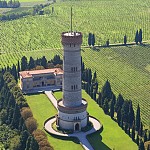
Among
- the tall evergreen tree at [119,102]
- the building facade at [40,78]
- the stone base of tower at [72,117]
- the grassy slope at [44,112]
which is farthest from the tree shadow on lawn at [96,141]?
the building facade at [40,78]

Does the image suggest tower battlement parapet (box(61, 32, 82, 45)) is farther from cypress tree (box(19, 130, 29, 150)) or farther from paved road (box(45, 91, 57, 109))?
paved road (box(45, 91, 57, 109))

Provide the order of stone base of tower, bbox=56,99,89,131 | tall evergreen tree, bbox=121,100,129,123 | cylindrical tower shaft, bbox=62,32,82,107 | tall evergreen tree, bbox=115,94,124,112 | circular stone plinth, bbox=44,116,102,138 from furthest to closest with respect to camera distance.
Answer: tall evergreen tree, bbox=115,94,124,112, tall evergreen tree, bbox=121,100,129,123, stone base of tower, bbox=56,99,89,131, circular stone plinth, bbox=44,116,102,138, cylindrical tower shaft, bbox=62,32,82,107

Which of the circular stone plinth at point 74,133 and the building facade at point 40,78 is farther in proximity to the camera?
the building facade at point 40,78

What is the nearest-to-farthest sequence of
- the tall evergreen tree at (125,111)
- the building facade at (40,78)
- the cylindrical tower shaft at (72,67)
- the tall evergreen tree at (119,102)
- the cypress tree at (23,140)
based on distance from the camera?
the cypress tree at (23,140) → the cylindrical tower shaft at (72,67) → the tall evergreen tree at (125,111) → the tall evergreen tree at (119,102) → the building facade at (40,78)

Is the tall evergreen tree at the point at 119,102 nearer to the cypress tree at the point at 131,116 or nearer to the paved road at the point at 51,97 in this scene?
the cypress tree at the point at 131,116

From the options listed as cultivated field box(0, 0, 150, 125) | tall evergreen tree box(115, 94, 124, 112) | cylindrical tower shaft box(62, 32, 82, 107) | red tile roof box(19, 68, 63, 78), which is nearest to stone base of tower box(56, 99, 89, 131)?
cylindrical tower shaft box(62, 32, 82, 107)

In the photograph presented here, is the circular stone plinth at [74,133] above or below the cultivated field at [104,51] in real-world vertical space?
below

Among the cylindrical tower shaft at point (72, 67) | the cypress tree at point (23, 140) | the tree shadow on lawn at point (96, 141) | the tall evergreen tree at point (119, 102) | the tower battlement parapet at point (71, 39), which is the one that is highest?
the tower battlement parapet at point (71, 39)
